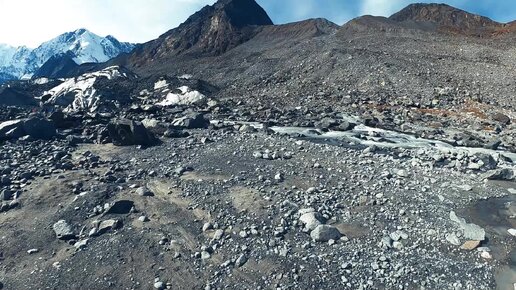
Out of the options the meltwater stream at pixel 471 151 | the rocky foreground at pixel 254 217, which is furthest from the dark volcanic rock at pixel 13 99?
the meltwater stream at pixel 471 151

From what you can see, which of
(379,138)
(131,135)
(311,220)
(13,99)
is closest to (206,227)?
(311,220)

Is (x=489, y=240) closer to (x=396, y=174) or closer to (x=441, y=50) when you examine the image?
(x=396, y=174)

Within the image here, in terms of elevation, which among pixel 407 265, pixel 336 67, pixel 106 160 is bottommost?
pixel 407 265

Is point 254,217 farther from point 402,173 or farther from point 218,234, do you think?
point 402,173

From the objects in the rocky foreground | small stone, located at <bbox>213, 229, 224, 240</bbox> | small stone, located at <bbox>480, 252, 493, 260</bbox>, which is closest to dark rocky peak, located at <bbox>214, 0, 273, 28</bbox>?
the rocky foreground

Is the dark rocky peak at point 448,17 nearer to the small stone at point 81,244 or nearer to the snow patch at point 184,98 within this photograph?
the snow patch at point 184,98

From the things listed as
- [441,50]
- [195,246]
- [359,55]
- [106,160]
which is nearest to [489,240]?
[195,246]
